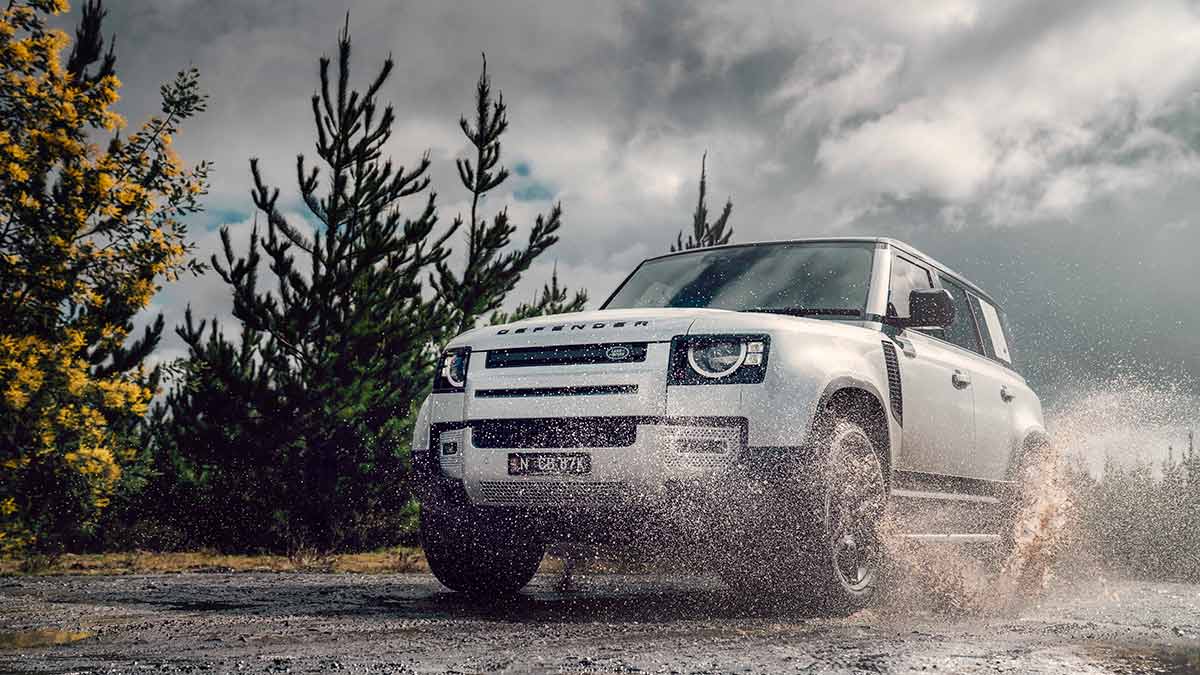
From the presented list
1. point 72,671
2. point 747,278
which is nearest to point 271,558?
point 747,278

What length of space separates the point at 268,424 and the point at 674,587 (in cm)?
628

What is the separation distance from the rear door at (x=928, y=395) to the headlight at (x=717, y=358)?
1.36 m

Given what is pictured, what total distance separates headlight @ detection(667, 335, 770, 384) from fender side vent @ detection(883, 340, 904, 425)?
3.71ft

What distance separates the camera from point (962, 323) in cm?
783

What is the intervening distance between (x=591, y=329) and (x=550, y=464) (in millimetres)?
707

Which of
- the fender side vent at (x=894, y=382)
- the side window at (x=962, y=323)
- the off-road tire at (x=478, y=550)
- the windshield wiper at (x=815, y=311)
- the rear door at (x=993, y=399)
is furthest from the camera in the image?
the side window at (x=962, y=323)

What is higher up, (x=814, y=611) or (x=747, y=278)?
(x=747, y=278)

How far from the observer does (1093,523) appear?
1218 centimetres

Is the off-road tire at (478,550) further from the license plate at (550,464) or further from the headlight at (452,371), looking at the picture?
the headlight at (452,371)

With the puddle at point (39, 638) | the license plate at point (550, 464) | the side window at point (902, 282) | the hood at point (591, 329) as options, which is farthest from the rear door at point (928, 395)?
the puddle at point (39, 638)

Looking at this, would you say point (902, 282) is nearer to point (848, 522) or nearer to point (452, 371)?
point (848, 522)

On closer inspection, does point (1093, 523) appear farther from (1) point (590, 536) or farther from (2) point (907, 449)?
(1) point (590, 536)

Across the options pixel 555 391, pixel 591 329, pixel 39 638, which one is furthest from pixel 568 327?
pixel 39 638

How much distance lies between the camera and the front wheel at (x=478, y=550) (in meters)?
5.48
